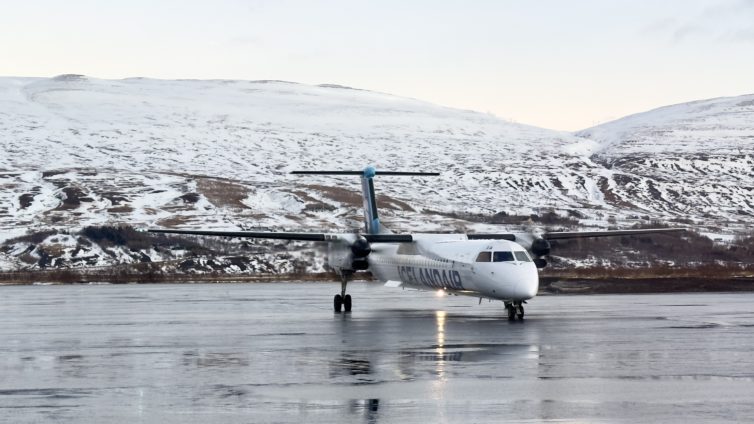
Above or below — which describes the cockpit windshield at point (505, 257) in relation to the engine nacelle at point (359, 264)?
above

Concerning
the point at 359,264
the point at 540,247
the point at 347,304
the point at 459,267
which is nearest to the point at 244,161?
the point at 359,264

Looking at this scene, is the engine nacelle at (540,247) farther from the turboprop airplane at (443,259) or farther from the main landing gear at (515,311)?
the main landing gear at (515,311)

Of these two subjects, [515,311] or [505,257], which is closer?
[515,311]

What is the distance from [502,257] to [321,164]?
12285 centimetres

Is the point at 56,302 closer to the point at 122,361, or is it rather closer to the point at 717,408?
the point at 122,361

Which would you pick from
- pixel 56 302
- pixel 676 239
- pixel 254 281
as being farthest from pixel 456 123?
pixel 56 302

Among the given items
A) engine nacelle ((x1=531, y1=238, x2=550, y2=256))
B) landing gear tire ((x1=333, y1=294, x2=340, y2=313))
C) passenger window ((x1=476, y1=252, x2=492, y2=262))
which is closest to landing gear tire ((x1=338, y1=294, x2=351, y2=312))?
landing gear tire ((x1=333, y1=294, x2=340, y2=313))

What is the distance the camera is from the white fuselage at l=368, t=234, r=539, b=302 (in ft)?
101

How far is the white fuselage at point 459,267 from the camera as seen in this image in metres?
30.7

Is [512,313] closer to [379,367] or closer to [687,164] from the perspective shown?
[379,367]

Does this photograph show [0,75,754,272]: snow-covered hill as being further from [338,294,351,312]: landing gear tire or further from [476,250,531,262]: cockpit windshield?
[476,250,531,262]: cockpit windshield

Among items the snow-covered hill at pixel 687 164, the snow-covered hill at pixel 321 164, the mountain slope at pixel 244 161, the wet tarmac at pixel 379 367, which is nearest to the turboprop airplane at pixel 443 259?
the wet tarmac at pixel 379 367

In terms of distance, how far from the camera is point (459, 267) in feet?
110

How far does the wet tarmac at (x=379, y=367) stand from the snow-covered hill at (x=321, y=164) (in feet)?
249
